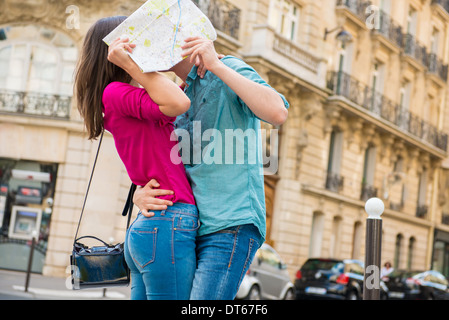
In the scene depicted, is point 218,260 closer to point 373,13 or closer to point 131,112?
point 131,112

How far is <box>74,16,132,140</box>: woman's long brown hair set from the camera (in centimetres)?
238

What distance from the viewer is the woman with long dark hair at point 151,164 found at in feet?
7.06

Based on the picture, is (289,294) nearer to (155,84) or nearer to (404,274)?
(404,274)

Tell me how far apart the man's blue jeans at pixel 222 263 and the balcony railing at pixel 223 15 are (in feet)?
59.5

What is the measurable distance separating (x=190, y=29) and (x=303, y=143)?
21852mm

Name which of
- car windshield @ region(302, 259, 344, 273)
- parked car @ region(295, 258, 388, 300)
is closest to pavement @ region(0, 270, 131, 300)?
parked car @ region(295, 258, 388, 300)

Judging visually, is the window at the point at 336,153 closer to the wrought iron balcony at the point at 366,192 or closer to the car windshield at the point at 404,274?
the wrought iron balcony at the point at 366,192

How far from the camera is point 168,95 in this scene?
83.5 inches

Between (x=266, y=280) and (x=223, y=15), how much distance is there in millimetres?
8599

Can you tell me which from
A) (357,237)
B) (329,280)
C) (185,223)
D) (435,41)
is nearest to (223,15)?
(329,280)

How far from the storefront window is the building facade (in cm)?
3

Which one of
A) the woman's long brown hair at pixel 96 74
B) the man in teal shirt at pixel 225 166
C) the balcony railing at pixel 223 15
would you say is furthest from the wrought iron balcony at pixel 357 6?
the man in teal shirt at pixel 225 166
